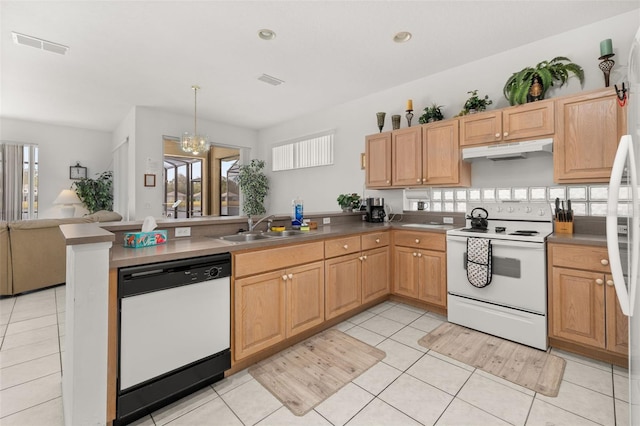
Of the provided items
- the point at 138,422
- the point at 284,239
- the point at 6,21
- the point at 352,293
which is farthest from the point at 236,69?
the point at 138,422

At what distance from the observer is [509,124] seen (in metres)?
2.73

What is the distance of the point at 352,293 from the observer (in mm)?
2848

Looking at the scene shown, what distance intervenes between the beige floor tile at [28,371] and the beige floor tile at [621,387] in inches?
148

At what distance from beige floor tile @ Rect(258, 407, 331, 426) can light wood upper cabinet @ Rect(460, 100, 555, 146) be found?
280 cm

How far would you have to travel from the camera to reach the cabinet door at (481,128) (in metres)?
2.80

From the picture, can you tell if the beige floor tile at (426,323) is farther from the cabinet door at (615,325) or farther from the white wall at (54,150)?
the white wall at (54,150)

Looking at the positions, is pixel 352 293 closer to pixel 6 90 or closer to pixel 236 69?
pixel 236 69

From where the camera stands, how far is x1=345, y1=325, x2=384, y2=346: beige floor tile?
2.48 m

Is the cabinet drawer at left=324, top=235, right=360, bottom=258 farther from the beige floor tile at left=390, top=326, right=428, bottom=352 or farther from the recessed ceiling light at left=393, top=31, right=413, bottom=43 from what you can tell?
the recessed ceiling light at left=393, top=31, right=413, bottom=43

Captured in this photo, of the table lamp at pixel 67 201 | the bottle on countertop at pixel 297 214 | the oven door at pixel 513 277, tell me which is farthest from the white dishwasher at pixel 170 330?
the table lamp at pixel 67 201

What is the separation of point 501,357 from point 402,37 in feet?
9.83

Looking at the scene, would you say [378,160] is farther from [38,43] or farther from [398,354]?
[38,43]

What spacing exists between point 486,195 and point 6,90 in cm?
682

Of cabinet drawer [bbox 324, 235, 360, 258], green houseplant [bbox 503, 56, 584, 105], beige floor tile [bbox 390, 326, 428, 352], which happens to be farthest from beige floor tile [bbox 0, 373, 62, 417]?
green houseplant [bbox 503, 56, 584, 105]
